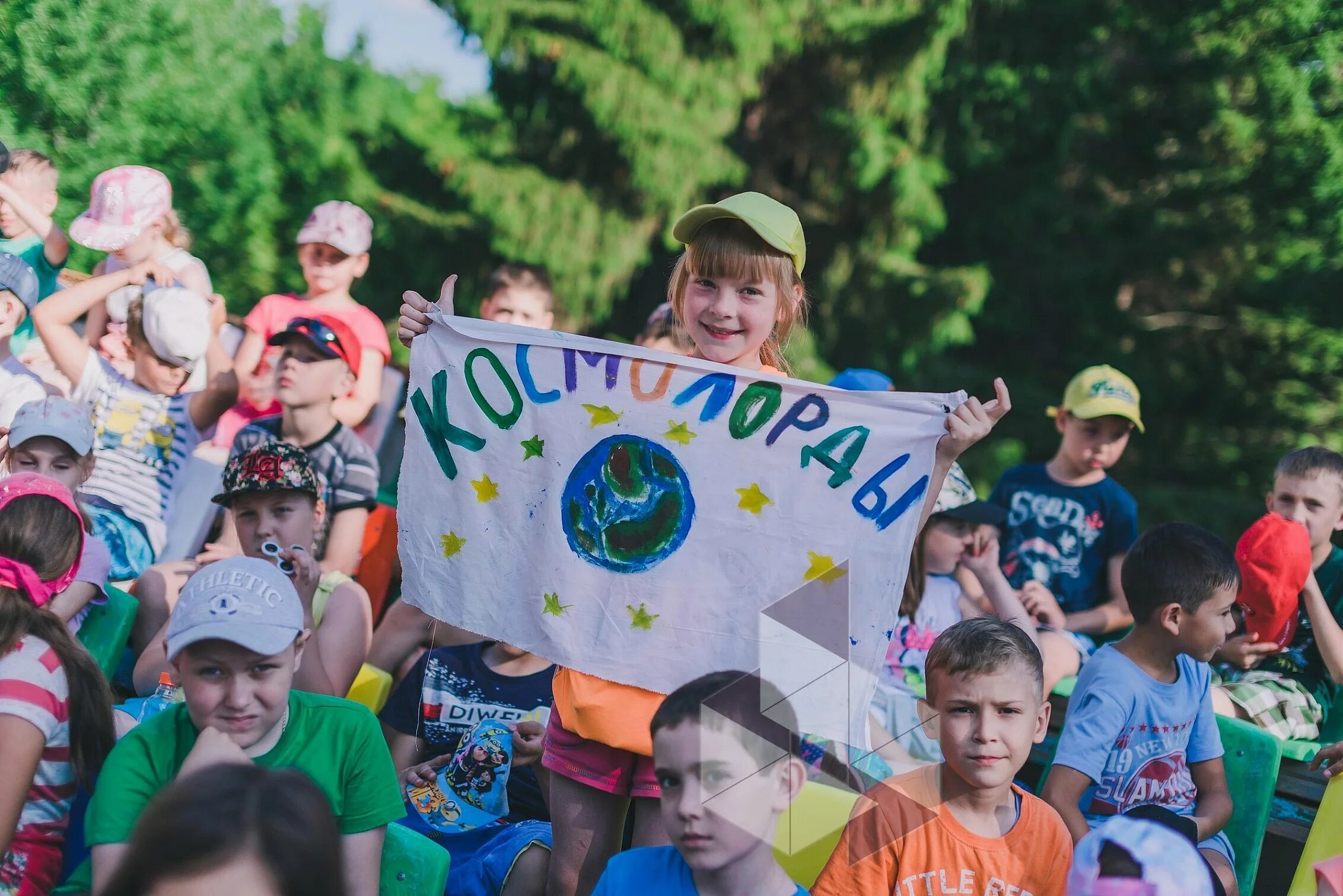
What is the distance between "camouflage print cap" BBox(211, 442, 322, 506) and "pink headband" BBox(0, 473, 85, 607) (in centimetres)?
63

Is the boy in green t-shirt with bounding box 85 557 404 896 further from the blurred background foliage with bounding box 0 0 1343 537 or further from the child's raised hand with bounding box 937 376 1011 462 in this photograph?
the blurred background foliage with bounding box 0 0 1343 537

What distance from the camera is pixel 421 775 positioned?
3.36m

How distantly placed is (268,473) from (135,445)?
972 mm

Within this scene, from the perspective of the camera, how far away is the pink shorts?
2.41 m

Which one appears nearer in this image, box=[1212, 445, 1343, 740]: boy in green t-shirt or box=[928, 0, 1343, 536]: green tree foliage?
box=[1212, 445, 1343, 740]: boy in green t-shirt

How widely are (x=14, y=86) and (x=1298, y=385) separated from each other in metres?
9.54

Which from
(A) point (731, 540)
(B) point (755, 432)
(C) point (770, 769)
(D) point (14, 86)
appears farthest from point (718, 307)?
(D) point (14, 86)

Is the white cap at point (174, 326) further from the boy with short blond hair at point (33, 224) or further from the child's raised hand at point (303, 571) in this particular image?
the child's raised hand at point (303, 571)

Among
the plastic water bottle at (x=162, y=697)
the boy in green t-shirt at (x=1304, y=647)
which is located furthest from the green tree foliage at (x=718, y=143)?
the plastic water bottle at (x=162, y=697)

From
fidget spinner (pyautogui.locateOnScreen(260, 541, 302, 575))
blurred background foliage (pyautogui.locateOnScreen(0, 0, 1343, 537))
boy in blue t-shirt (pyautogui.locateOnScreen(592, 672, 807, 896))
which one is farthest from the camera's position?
blurred background foliage (pyautogui.locateOnScreen(0, 0, 1343, 537))

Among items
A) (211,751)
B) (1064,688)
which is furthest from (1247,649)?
(211,751)

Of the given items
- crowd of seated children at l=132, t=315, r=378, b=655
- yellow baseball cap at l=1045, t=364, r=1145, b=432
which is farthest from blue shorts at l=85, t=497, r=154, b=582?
yellow baseball cap at l=1045, t=364, r=1145, b=432

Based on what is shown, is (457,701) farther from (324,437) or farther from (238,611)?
(324,437)

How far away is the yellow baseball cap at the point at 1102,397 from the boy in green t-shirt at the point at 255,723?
3362 millimetres
